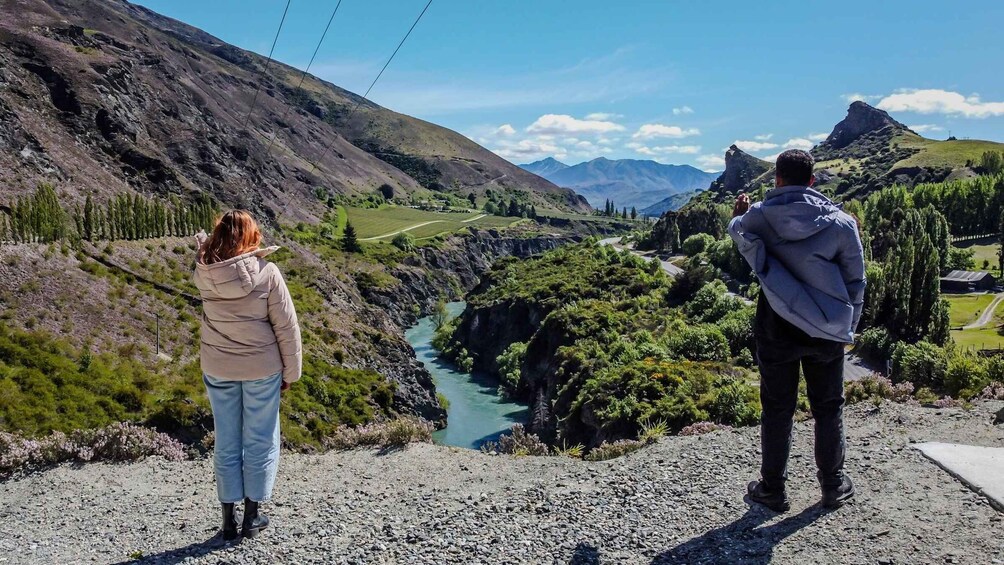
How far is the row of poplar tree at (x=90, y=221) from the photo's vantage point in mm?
37875

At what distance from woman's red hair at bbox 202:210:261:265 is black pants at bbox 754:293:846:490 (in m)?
4.97

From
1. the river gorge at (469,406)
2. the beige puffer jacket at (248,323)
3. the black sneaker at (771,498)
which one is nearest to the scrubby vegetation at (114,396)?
the beige puffer jacket at (248,323)

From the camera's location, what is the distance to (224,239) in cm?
596

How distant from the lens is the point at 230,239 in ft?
19.6

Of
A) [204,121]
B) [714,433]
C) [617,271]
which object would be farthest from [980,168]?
[714,433]

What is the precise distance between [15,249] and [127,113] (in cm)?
6572

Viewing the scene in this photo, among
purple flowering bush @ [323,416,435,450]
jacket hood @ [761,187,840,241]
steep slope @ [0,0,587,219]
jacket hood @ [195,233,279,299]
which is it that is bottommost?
purple flowering bush @ [323,416,435,450]

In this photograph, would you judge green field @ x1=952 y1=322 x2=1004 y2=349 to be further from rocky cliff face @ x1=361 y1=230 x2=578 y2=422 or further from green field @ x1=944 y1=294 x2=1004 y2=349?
rocky cliff face @ x1=361 y1=230 x2=578 y2=422

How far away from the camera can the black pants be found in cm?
583

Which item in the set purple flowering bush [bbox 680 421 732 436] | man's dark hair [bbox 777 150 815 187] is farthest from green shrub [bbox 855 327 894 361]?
Answer: man's dark hair [bbox 777 150 815 187]

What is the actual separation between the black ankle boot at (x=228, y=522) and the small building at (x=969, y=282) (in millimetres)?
88744

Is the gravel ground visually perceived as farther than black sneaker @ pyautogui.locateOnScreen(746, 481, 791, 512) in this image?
No

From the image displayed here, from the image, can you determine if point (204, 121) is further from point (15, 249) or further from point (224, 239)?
point (224, 239)

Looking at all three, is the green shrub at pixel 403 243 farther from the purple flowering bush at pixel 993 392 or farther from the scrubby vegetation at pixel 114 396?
the purple flowering bush at pixel 993 392
